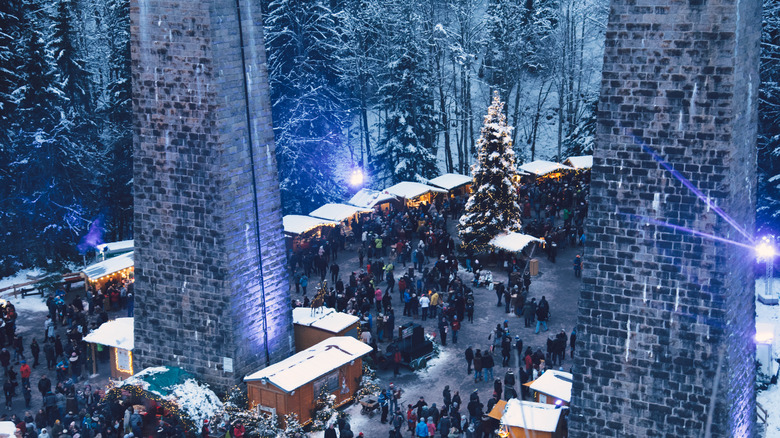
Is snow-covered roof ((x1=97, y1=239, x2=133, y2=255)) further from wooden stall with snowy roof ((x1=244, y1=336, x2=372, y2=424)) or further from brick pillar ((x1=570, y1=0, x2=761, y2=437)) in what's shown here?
brick pillar ((x1=570, y1=0, x2=761, y2=437))

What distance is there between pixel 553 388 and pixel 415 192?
64.3ft

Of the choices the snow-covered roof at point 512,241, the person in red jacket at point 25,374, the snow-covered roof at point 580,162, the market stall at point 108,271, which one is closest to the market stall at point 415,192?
the snow-covered roof at point 512,241

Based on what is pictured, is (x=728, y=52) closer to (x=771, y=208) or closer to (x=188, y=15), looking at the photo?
(x=188, y=15)

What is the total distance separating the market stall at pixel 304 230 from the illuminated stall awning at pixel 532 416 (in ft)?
53.5

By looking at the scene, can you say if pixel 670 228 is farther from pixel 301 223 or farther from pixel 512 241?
pixel 301 223

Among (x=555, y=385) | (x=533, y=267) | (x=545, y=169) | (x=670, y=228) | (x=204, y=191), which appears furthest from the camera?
(x=545, y=169)

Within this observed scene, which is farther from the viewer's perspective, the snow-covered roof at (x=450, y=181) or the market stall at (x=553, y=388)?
the snow-covered roof at (x=450, y=181)

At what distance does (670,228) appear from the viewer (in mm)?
14047

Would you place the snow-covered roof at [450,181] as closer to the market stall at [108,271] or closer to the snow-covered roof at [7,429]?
the market stall at [108,271]

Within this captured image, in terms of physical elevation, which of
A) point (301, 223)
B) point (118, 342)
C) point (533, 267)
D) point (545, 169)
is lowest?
point (533, 267)

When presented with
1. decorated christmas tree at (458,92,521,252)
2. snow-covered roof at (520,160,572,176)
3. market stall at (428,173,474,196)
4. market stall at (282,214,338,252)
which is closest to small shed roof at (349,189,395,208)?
market stall at (282,214,338,252)

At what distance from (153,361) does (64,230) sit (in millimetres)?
16116

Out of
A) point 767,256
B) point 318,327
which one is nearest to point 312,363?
point 318,327

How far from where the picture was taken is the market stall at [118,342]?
72.0 ft
